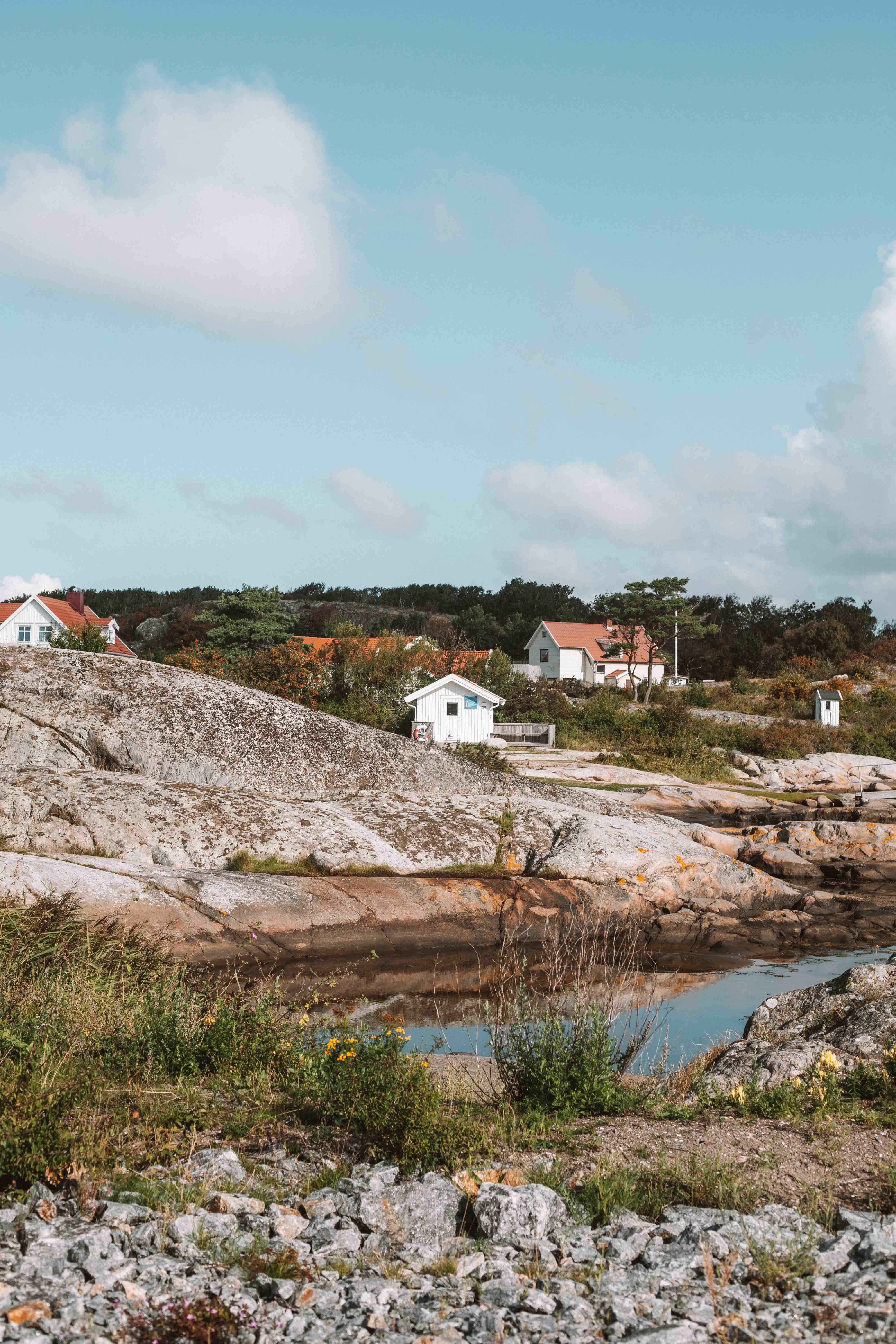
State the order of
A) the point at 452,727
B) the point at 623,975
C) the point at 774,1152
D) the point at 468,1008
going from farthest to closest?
the point at 452,727 → the point at 468,1008 → the point at 623,975 → the point at 774,1152

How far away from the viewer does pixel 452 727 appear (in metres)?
35.8

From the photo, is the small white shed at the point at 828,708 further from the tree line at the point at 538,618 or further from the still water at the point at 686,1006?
the still water at the point at 686,1006

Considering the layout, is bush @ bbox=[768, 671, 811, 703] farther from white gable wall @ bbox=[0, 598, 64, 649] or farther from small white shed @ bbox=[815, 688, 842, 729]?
white gable wall @ bbox=[0, 598, 64, 649]

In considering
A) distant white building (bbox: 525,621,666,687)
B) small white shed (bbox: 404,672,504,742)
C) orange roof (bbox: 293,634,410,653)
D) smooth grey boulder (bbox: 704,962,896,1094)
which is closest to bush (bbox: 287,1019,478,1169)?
smooth grey boulder (bbox: 704,962,896,1094)

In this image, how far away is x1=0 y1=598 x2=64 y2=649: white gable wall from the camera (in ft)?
158

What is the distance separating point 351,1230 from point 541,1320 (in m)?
0.96

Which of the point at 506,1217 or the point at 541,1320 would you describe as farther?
the point at 506,1217

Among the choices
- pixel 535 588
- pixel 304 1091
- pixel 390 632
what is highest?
pixel 535 588

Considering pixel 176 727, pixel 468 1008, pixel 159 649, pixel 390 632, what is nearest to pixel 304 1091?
pixel 468 1008

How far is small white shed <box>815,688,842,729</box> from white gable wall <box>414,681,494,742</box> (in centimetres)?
1834

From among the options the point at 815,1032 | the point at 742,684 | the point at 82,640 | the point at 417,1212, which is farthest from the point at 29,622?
the point at 417,1212

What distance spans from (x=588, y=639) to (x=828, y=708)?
23.6 metres

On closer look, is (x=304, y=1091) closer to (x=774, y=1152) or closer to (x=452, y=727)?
(x=774, y=1152)

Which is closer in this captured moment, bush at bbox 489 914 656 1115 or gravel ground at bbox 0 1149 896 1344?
gravel ground at bbox 0 1149 896 1344
